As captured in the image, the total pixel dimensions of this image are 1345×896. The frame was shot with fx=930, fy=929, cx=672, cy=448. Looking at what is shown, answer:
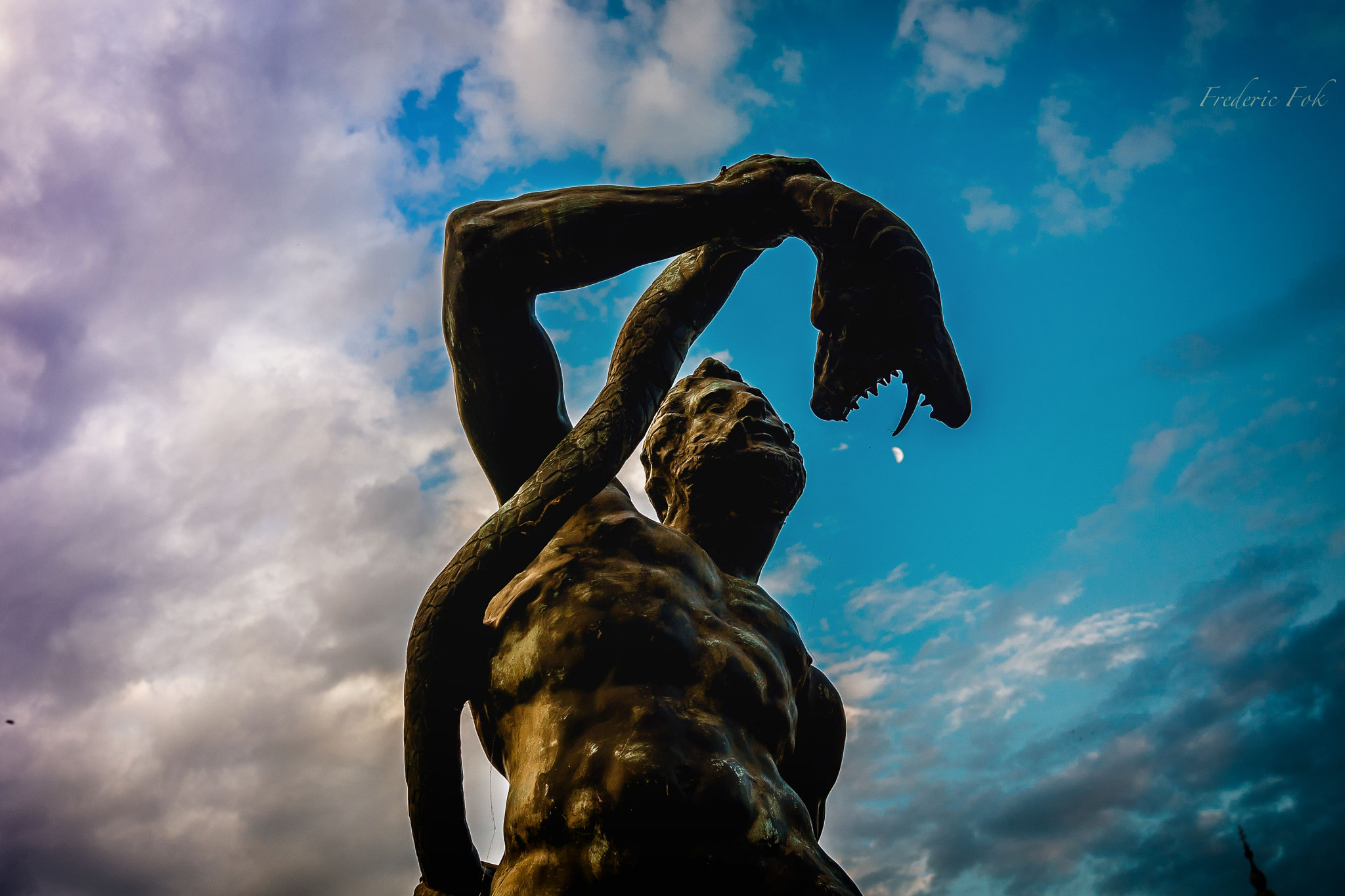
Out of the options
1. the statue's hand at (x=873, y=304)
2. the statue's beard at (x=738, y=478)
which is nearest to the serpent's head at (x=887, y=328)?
A: the statue's hand at (x=873, y=304)

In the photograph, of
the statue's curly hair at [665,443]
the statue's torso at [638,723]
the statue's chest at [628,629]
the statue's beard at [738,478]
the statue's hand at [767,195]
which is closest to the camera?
the statue's torso at [638,723]

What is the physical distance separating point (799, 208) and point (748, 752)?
6.75 ft

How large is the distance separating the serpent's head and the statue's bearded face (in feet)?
2.90

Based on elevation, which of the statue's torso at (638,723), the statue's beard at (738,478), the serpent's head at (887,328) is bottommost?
the statue's torso at (638,723)

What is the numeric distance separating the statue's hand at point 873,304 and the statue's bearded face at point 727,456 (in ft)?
2.91

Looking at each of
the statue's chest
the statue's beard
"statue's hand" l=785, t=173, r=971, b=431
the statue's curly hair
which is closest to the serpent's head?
"statue's hand" l=785, t=173, r=971, b=431

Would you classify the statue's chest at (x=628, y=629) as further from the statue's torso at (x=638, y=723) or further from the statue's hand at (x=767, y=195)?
the statue's hand at (x=767, y=195)

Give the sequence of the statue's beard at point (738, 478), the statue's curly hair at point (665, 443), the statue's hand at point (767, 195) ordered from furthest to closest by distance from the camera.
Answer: the statue's curly hair at point (665, 443) → the statue's beard at point (738, 478) → the statue's hand at point (767, 195)

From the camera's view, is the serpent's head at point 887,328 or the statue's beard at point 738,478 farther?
the statue's beard at point 738,478

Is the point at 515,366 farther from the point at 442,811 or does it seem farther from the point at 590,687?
the point at 442,811

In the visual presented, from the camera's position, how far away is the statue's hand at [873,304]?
134 inches

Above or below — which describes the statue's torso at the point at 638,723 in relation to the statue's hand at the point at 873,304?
below

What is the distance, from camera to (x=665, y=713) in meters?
3.12

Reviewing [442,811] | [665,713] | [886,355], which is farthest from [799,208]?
[442,811]
